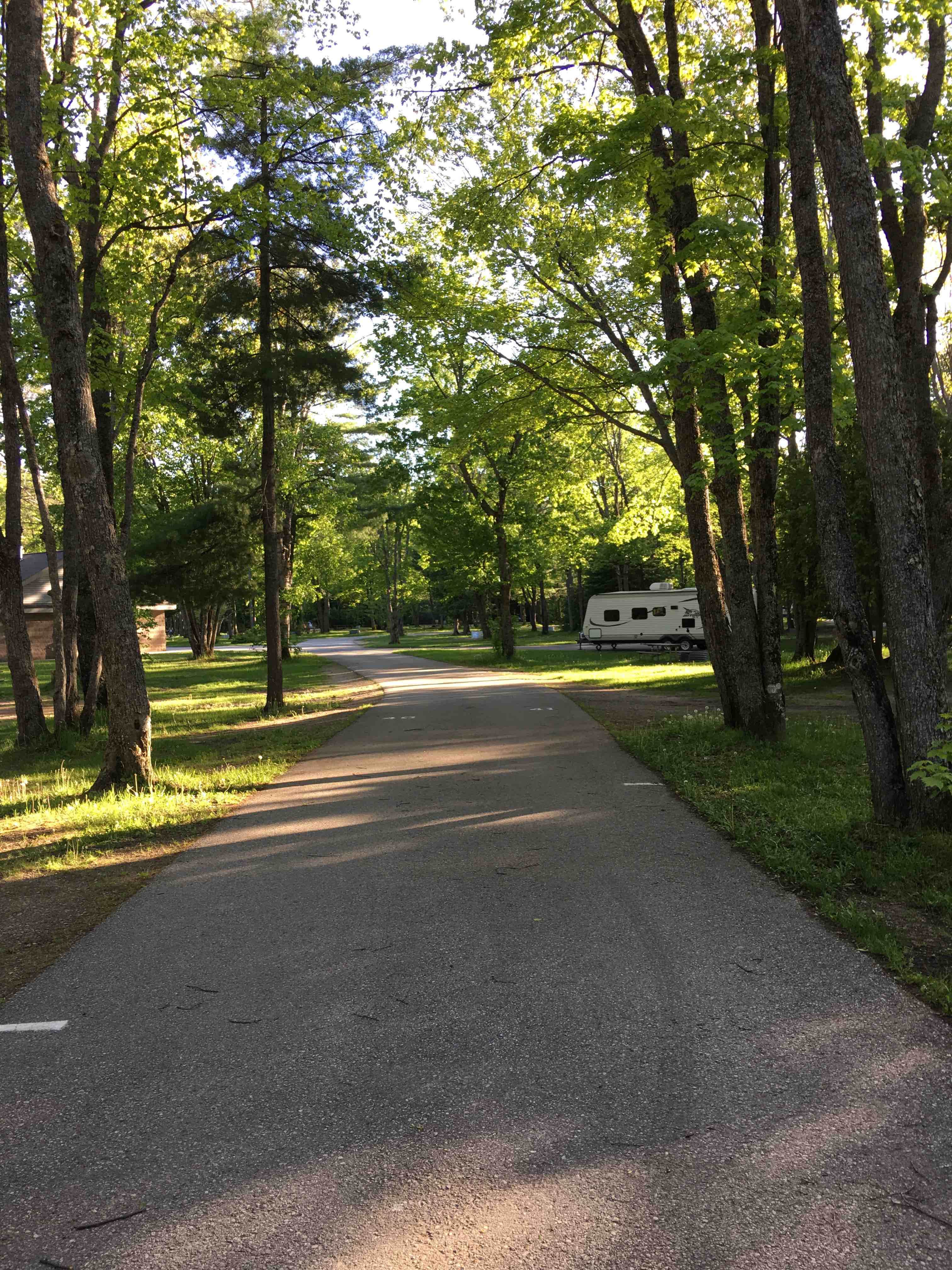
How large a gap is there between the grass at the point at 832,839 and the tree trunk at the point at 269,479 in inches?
352

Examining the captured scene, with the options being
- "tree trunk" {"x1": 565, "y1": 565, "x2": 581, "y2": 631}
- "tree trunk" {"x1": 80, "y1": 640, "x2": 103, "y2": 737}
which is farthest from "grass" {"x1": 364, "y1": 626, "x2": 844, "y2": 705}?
"tree trunk" {"x1": 80, "y1": 640, "x2": 103, "y2": 737}

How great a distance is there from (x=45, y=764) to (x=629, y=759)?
26.7ft

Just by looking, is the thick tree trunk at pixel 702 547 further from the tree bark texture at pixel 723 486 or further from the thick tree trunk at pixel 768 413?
the thick tree trunk at pixel 768 413

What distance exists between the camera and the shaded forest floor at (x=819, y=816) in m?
4.55

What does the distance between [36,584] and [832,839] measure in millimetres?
45367

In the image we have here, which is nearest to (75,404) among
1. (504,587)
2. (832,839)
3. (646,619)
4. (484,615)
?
(832,839)

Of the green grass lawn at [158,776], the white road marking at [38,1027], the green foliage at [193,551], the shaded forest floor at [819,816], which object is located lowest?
the shaded forest floor at [819,816]

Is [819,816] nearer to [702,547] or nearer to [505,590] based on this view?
[702,547]

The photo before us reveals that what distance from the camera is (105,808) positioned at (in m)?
8.21

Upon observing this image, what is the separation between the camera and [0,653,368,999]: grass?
5430 mm

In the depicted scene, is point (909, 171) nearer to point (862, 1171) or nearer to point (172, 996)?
point (862, 1171)

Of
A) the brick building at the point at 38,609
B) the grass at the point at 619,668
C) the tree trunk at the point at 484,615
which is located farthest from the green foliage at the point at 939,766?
the tree trunk at the point at 484,615

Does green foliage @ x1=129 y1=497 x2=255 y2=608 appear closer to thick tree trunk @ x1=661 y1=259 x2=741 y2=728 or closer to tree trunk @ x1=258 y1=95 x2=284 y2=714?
tree trunk @ x1=258 y1=95 x2=284 y2=714

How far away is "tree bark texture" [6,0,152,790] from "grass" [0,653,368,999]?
0.67 metres
